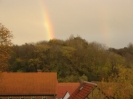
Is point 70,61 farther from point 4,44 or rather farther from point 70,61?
point 4,44

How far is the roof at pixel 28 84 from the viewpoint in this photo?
1369 inches

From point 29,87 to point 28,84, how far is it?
83 centimetres

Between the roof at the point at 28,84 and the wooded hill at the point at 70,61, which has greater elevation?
the wooded hill at the point at 70,61

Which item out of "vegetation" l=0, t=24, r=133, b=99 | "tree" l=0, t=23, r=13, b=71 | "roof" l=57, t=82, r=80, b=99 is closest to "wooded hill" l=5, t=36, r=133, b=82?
"vegetation" l=0, t=24, r=133, b=99

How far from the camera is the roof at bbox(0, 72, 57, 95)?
34.8m

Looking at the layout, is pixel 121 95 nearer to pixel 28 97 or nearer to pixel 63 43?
pixel 28 97

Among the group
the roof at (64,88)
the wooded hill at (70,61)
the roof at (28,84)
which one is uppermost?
the wooded hill at (70,61)

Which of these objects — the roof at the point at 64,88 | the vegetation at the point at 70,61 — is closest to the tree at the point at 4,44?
the roof at the point at 64,88

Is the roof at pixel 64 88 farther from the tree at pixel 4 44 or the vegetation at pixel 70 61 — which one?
the tree at pixel 4 44

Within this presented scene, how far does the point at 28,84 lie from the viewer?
36.2 meters

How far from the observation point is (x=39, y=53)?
58.3 m

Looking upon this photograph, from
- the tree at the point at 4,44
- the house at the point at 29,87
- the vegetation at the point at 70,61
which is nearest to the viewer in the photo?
the tree at the point at 4,44

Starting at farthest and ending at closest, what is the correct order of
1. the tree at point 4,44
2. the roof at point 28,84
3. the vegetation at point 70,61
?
the vegetation at point 70,61
the roof at point 28,84
the tree at point 4,44

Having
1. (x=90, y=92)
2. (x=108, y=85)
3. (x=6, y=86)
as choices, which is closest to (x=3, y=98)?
(x=6, y=86)
